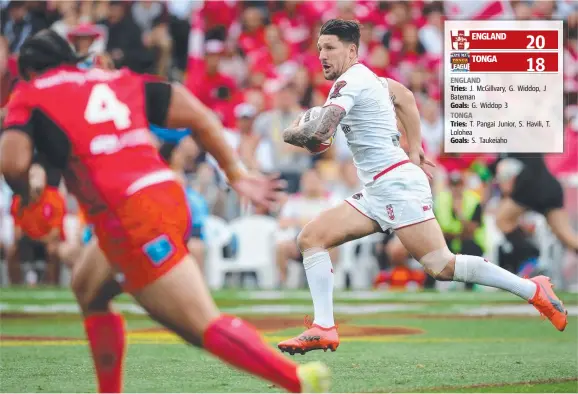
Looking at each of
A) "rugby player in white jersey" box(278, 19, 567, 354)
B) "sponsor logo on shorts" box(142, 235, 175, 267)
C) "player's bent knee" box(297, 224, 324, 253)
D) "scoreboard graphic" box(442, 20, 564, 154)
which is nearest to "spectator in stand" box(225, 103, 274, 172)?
"scoreboard graphic" box(442, 20, 564, 154)

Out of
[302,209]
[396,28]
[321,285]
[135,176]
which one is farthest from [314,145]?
[396,28]

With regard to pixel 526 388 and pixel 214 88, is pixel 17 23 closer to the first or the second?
pixel 214 88

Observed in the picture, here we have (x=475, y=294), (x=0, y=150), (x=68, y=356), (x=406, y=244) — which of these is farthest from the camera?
(x=475, y=294)

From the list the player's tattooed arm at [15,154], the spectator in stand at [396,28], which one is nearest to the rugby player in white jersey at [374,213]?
the player's tattooed arm at [15,154]

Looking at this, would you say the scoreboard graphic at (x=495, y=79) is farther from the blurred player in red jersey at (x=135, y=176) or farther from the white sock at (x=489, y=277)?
the blurred player in red jersey at (x=135, y=176)

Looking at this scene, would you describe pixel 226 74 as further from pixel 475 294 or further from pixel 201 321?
pixel 201 321

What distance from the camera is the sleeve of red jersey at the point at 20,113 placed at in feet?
15.5

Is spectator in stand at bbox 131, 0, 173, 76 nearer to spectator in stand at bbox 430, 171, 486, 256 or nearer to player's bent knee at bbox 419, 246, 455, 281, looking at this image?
spectator in stand at bbox 430, 171, 486, 256

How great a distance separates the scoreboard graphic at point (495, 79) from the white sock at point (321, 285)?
1866mm

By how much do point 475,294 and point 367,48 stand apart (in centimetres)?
474

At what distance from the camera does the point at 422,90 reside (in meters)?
16.6

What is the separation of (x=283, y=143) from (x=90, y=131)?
10.8 meters

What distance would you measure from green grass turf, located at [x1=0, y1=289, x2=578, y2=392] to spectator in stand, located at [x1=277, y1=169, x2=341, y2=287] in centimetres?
413

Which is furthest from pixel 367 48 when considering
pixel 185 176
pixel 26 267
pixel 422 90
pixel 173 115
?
pixel 173 115
